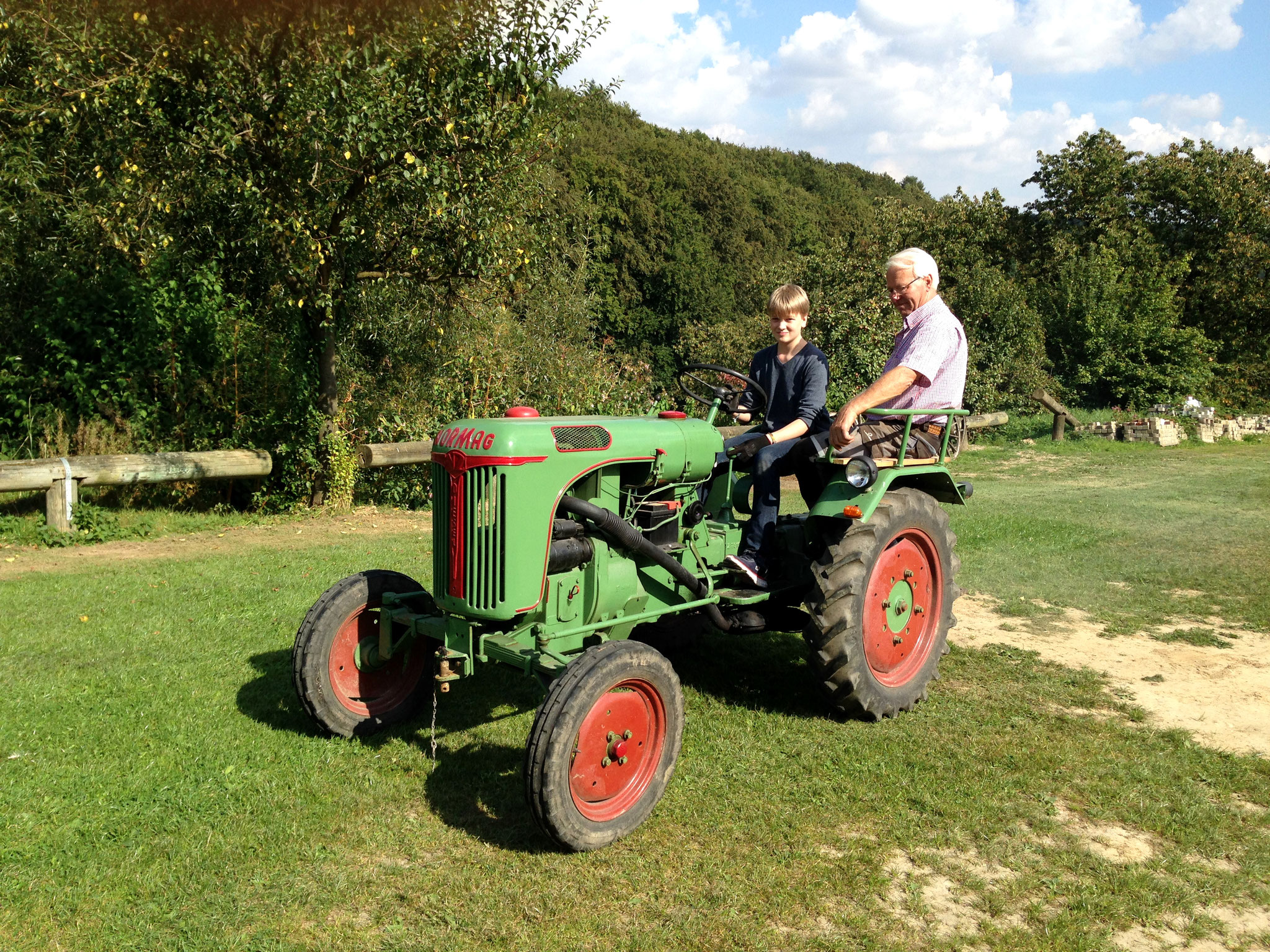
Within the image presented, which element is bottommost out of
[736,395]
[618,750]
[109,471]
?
[618,750]

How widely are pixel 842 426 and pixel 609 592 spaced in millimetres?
1303

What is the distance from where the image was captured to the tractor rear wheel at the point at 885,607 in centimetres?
421

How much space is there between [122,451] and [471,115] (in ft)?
16.0

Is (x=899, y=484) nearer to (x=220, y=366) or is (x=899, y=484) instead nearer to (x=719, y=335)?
(x=220, y=366)

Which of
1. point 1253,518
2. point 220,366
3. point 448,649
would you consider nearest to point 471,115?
point 220,366

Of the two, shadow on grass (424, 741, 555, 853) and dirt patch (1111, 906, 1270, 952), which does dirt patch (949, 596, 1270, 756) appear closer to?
dirt patch (1111, 906, 1270, 952)

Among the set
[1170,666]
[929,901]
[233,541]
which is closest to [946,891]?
[929,901]

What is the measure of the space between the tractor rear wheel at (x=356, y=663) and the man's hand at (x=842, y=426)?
198 centimetres

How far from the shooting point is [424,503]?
10.8 m

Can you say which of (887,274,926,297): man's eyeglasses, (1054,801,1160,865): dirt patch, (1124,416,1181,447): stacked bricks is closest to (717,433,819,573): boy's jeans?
(887,274,926,297): man's eyeglasses

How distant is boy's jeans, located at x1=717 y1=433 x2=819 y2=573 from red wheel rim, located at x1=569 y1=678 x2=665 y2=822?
4.24 feet

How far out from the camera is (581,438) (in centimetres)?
382

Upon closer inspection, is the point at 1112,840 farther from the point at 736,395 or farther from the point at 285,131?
the point at 285,131

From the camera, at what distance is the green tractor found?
11.2 ft
